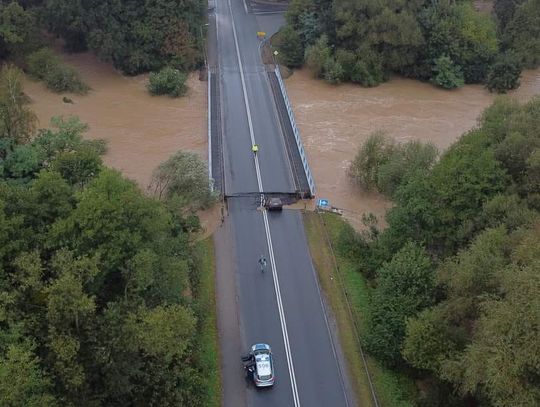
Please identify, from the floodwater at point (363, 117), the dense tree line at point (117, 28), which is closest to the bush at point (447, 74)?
the floodwater at point (363, 117)

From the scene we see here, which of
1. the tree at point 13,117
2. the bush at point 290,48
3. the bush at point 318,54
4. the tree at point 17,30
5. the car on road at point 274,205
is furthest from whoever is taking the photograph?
the bush at point 290,48

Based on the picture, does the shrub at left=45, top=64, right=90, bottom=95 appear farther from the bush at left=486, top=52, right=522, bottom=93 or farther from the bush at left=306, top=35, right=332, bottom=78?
the bush at left=486, top=52, right=522, bottom=93

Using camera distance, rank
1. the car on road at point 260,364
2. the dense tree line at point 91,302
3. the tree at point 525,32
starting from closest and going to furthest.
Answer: the dense tree line at point 91,302 → the car on road at point 260,364 → the tree at point 525,32

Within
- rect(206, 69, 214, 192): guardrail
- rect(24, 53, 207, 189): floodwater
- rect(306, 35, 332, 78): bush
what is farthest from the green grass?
rect(306, 35, 332, 78): bush

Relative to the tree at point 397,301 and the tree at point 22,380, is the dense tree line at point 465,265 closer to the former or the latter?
the tree at point 397,301

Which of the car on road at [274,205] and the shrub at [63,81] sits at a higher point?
the shrub at [63,81]

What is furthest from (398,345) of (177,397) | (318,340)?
(177,397)
